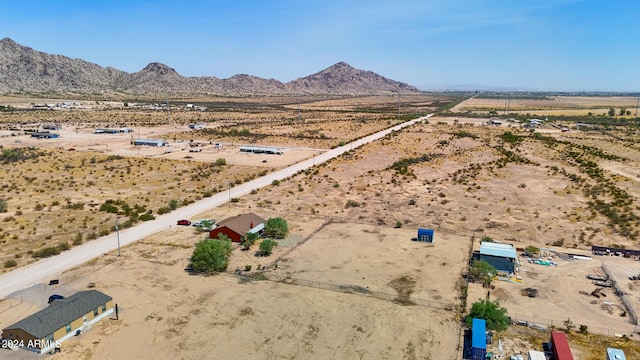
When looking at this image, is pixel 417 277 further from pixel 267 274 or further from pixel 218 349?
pixel 218 349

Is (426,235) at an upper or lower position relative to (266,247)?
upper

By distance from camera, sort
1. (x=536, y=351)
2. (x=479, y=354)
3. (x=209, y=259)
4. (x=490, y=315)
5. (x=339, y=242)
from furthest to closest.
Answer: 1. (x=339, y=242)
2. (x=209, y=259)
3. (x=490, y=315)
4. (x=536, y=351)
5. (x=479, y=354)

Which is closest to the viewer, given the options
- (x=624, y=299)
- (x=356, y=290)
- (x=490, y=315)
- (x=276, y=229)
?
(x=490, y=315)

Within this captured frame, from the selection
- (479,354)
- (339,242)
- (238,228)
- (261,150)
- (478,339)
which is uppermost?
(261,150)

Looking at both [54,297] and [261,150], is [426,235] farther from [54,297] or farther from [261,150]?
[261,150]

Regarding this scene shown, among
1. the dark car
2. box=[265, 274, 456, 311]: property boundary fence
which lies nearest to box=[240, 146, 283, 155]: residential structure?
box=[265, 274, 456, 311]: property boundary fence

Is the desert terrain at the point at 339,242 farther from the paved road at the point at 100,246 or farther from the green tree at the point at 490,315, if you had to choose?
the paved road at the point at 100,246

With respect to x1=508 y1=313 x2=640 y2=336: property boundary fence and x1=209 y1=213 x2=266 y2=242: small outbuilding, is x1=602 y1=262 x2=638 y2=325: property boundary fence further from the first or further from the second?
x1=209 y1=213 x2=266 y2=242: small outbuilding

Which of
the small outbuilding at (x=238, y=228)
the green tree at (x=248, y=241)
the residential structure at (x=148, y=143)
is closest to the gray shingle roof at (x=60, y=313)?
the green tree at (x=248, y=241)

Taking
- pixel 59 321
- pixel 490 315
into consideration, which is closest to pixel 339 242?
pixel 490 315
